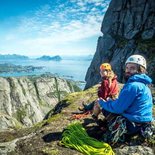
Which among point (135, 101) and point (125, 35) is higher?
point (125, 35)

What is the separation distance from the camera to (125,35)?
4963 inches

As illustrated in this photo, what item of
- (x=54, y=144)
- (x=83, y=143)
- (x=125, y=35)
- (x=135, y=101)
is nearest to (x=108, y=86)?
(x=83, y=143)

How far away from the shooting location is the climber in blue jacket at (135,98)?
44.4 feet

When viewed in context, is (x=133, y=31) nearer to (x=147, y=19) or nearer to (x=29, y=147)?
(x=147, y=19)

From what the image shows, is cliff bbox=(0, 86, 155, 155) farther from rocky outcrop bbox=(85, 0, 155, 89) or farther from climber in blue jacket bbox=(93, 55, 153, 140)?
rocky outcrop bbox=(85, 0, 155, 89)

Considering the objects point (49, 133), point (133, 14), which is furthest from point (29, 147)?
point (133, 14)

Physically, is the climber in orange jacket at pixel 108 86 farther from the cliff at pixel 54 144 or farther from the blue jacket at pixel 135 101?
the blue jacket at pixel 135 101

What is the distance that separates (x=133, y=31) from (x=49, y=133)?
108 m

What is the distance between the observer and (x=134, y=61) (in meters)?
13.4

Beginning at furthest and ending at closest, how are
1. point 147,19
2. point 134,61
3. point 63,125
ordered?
point 147,19
point 63,125
point 134,61

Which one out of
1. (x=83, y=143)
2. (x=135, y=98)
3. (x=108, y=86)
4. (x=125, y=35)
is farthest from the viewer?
(x=125, y=35)

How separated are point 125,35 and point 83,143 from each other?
115 meters

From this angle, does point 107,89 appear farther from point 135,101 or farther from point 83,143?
point 135,101

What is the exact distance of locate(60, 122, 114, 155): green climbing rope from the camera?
556 inches
